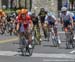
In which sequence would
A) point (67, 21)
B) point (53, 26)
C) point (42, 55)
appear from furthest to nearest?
1. point (53, 26)
2. point (67, 21)
3. point (42, 55)

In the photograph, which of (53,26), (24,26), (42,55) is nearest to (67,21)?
(53,26)

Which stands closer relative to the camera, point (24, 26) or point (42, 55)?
point (24, 26)

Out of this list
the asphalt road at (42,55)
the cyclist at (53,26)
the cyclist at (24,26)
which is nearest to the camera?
the asphalt road at (42,55)

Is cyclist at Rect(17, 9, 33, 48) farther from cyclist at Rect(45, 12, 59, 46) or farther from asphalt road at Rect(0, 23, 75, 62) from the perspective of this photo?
cyclist at Rect(45, 12, 59, 46)

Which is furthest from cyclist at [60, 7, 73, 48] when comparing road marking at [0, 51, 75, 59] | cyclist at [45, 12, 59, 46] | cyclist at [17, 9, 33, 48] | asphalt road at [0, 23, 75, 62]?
cyclist at [17, 9, 33, 48]

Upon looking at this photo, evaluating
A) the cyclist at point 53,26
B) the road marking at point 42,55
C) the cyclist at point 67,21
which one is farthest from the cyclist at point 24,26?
the cyclist at point 53,26

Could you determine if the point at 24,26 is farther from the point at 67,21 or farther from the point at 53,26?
the point at 53,26

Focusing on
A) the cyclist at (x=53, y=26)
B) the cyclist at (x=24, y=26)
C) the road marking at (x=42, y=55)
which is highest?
the cyclist at (x=24, y=26)

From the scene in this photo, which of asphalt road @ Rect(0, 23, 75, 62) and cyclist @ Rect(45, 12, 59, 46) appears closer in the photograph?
asphalt road @ Rect(0, 23, 75, 62)

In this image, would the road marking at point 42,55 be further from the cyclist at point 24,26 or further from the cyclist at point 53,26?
the cyclist at point 53,26

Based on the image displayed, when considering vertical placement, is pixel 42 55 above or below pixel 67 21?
below

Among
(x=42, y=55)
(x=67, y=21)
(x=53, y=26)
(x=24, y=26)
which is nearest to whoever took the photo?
(x=24, y=26)

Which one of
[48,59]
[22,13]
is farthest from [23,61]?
[22,13]

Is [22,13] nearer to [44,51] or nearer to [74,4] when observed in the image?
[44,51]
